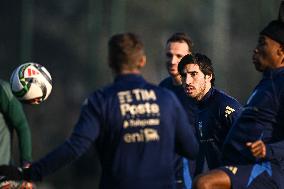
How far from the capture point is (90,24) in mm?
16969

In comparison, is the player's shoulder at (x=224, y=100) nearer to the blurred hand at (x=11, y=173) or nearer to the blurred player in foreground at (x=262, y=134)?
the blurred player in foreground at (x=262, y=134)

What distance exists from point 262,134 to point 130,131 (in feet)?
5.85

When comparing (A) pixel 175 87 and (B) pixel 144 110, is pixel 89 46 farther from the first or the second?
(B) pixel 144 110

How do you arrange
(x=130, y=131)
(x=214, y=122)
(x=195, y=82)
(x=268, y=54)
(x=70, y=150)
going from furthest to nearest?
(x=195, y=82) → (x=214, y=122) → (x=268, y=54) → (x=130, y=131) → (x=70, y=150)

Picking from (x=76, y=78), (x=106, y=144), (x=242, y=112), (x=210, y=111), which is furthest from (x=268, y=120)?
(x=76, y=78)

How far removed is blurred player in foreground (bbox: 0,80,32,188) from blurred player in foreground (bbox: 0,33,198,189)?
242 cm

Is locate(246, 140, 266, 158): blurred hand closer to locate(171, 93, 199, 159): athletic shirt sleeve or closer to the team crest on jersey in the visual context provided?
Answer: locate(171, 93, 199, 159): athletic shirt sleeve

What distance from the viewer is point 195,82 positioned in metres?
9.95

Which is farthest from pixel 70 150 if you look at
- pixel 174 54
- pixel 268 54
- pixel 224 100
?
pixel 174 54

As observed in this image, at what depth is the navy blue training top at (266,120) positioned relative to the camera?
8430 mm

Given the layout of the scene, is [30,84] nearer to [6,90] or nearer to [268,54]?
[6,90]

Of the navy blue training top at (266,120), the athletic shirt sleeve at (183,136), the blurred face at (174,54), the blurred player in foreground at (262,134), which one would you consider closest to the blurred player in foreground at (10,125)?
the blurred face at (174,54)

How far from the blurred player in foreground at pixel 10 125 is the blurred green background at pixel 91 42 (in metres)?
6.23

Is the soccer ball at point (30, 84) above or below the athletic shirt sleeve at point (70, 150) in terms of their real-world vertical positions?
above
